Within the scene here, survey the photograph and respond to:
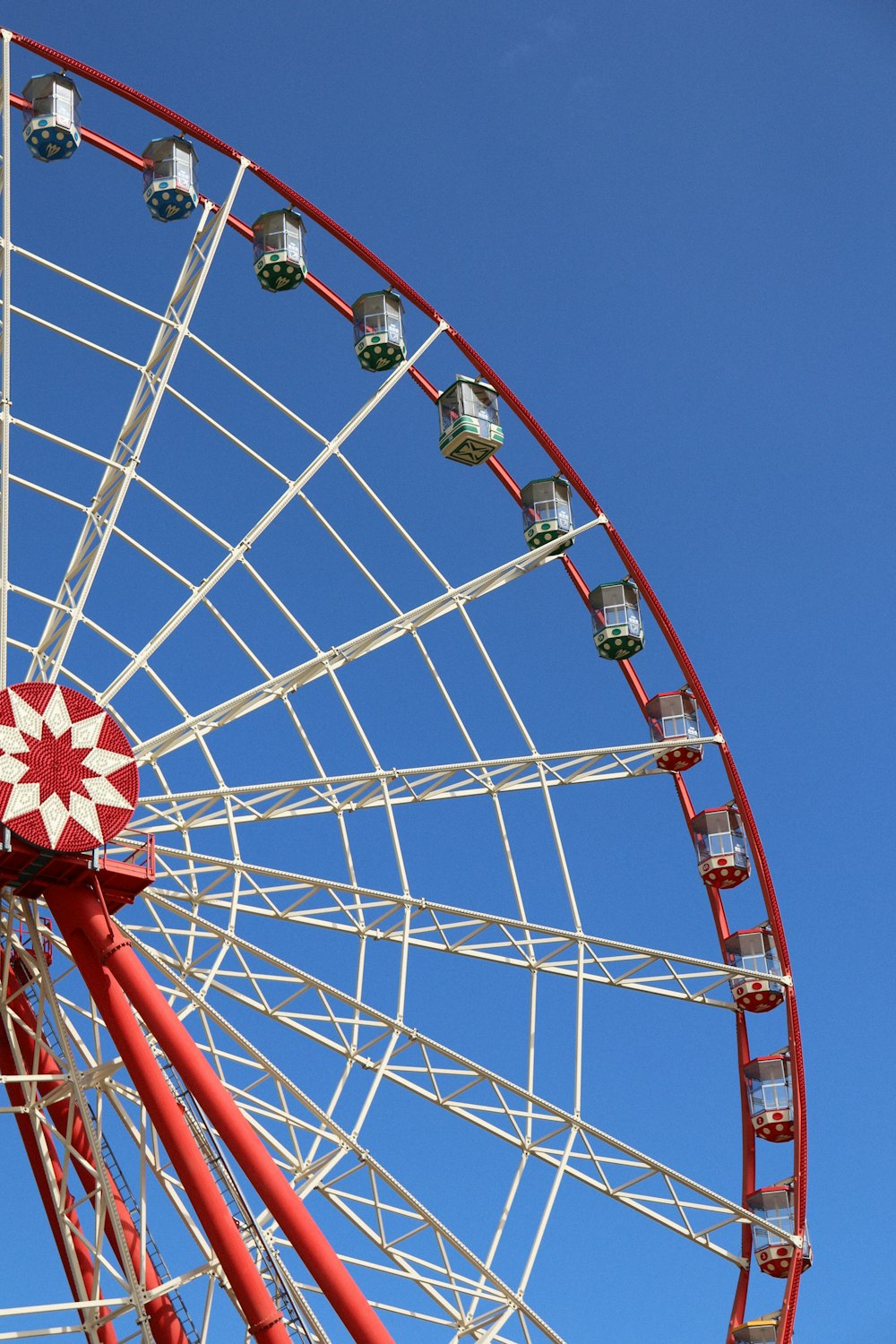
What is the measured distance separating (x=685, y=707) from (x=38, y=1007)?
11.3 m

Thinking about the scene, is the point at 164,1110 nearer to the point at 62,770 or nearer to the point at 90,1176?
the point at 62,770

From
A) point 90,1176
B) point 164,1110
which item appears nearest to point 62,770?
point 164,1110

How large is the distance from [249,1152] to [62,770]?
15.3 feet

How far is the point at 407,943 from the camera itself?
23188mm

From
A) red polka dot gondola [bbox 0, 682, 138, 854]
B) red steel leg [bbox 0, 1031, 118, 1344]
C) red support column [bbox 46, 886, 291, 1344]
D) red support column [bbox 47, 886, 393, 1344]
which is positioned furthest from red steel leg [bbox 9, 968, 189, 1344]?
red polka dot gondola [bbox 0, 682, 138, 854]

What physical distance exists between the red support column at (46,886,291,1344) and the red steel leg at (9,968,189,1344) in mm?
2318

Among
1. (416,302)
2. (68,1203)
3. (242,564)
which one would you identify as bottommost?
(68,1203)

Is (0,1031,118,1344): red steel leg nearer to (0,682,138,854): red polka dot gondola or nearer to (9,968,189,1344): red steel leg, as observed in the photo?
(9,968,189,1344): red steel leg

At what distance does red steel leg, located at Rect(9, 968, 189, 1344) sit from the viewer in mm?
20562

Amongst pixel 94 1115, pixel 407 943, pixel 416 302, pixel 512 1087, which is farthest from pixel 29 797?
pixel 416 302

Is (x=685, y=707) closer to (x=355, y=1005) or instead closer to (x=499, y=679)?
(x=499, y=679)

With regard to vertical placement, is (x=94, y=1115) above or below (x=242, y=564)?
below

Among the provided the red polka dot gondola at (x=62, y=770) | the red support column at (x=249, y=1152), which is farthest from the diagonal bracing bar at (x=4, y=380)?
the red support column at (x=249, y=1152)

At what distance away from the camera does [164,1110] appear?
1873cm
